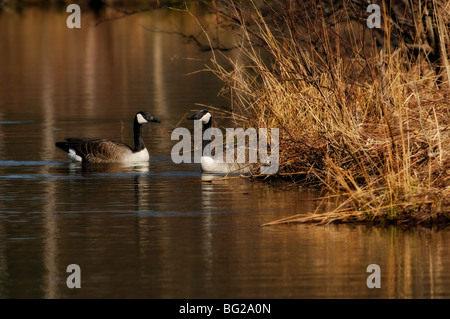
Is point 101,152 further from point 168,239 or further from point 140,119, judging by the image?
point 168,239

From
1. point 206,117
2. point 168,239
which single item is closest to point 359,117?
point 168,239

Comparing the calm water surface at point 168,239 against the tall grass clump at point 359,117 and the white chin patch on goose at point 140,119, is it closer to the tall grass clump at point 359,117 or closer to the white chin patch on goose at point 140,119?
the tall grass clump at point 359,117

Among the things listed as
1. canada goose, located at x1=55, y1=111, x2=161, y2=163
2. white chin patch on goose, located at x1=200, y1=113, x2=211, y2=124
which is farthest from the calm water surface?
white chin patch on goose, located at x1=200, y1=113, x2=211, y2=124

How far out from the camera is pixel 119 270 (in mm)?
10016

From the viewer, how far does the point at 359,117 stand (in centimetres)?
1421

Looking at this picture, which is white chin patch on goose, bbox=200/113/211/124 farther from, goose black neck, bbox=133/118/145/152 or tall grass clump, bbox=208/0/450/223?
tall grass clump, bbox=208/0/450/223

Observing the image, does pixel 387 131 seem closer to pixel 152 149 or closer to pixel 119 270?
pixel 119 270

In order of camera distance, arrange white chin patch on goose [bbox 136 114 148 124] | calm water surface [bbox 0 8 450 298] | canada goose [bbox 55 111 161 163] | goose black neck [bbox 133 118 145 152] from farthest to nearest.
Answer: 1. white chin patch on goose [bbox 136 114 148 124]
2. goose black neck [bbox 133 118 145 152]
3. canada goose [bbox 55 111 161 163]
4. calm water surface [bbox 0 8 450 298]

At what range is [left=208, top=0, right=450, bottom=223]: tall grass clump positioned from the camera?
12.1m
